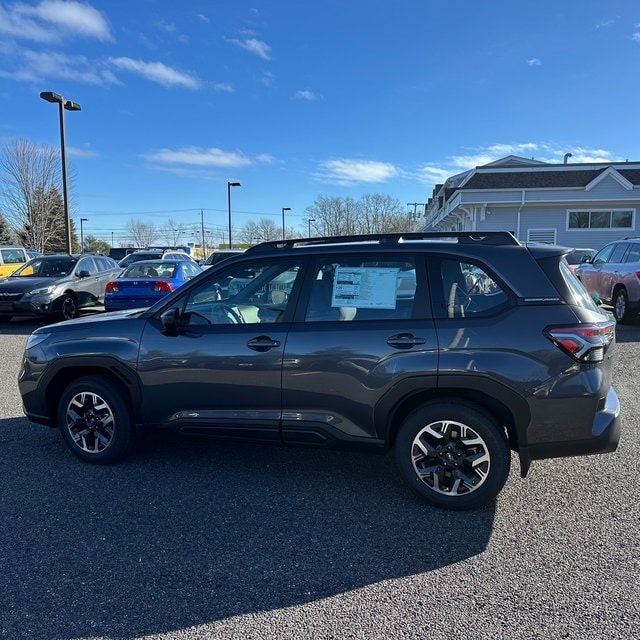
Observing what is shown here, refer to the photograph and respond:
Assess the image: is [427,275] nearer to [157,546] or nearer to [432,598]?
[432,598]

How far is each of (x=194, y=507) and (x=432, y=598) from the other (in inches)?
65.3

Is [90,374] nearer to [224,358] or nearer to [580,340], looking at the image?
[224,358]

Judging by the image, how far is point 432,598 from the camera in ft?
8.55

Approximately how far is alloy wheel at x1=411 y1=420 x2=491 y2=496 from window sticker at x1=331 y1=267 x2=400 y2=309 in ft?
2.89

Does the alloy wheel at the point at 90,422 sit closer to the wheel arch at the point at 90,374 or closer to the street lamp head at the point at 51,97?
the wheel arch at the point at 90,374

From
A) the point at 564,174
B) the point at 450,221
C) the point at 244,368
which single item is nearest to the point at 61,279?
the point at 244,368

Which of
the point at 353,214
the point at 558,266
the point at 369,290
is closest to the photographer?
the point at 558,266

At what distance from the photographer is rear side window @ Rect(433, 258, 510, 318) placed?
3.39 meters

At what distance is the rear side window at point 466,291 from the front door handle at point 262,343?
112 cm

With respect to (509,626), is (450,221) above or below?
above

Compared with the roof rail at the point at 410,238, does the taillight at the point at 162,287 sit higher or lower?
lower

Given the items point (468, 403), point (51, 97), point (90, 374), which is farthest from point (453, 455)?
point (51, 97)

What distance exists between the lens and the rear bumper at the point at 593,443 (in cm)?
326

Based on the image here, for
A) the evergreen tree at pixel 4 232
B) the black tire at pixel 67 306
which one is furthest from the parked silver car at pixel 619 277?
the evergreen tree at pixel 4 232
